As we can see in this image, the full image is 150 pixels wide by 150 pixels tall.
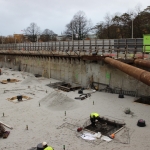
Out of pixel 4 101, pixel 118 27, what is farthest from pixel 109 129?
pixel 118 27

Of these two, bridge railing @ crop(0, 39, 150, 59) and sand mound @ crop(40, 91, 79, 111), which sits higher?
bridge railing @ crop(0, 39, 150, 59)

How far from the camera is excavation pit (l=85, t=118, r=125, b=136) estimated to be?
11680mm

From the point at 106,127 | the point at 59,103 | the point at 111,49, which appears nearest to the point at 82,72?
the point at 111,49

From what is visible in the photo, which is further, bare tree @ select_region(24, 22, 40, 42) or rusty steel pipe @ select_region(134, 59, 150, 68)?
bare tree @ select_region(24, 22, 40, 42)

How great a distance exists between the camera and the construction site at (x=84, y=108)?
10547mm

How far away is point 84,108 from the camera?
15.9 meters

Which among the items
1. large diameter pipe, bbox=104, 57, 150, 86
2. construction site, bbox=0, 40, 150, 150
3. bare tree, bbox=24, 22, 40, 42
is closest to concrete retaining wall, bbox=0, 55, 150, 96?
construction site, bbox=0, 40, 150, 150

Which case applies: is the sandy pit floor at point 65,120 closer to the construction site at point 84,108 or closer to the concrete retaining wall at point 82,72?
the construction site at point 84,108

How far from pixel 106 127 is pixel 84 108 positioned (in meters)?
3.82

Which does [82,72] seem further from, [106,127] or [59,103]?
[106,127]

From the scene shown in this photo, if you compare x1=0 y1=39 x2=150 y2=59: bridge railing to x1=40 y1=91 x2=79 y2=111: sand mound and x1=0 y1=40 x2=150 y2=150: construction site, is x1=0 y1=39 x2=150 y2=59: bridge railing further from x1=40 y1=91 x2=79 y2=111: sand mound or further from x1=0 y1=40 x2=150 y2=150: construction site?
x1=40 y1=91 x2=79 y2=111: sand mound

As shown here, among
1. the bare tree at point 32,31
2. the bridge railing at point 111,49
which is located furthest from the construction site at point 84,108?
the bare tree at point 32,31

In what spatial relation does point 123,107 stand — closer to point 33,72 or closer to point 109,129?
point 109,129

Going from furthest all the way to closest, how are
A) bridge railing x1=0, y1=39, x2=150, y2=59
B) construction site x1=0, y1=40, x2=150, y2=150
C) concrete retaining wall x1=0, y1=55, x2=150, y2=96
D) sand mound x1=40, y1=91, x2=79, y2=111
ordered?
bridge railing x1=0, y1=39, x2=150, y2=59, concrete retaining wall x1=0, y1=55, x2=150, y2=96, sand mound x1=40, y1=91, x2=79, y2=111, construction site x1=0, y1=40, x2=150, y2=150
